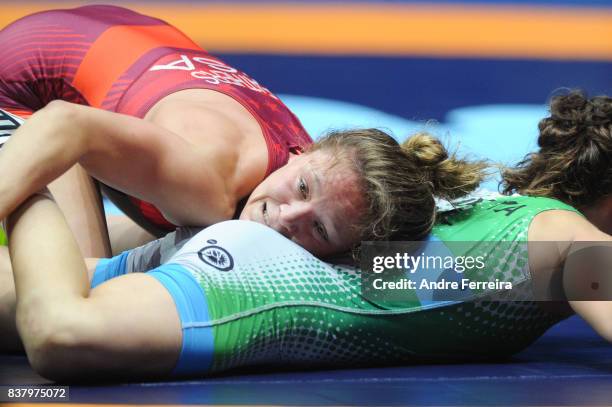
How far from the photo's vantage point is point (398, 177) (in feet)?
6.31

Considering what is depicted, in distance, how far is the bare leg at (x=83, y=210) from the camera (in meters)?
2.24

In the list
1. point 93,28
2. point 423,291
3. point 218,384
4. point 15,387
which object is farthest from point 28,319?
point 93,28

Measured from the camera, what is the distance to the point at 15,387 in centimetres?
152

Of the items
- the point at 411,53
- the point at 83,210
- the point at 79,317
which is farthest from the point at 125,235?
the point at 411,53

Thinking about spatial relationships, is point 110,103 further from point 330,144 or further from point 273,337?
point 273,337

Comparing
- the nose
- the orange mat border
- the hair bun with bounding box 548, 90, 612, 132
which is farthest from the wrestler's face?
the orange mat border

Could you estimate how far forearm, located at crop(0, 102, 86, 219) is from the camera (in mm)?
1650


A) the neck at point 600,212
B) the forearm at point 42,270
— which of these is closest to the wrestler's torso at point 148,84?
the forearm at point 42,270

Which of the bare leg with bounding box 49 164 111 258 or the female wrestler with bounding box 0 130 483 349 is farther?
the bare leg with bounding box 49 164 111 258

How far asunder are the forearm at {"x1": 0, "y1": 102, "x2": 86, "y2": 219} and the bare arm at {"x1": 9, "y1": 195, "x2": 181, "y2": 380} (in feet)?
0.18

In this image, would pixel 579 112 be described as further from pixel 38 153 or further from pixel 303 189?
pixel 38 153

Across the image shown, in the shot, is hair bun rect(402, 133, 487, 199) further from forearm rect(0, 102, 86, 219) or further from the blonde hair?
forearm rect(0, 102, 86, 219)

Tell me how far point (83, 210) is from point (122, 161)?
47 centimetres

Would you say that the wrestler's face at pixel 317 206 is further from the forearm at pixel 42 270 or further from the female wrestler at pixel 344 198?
the forearm at pixel 42 270
